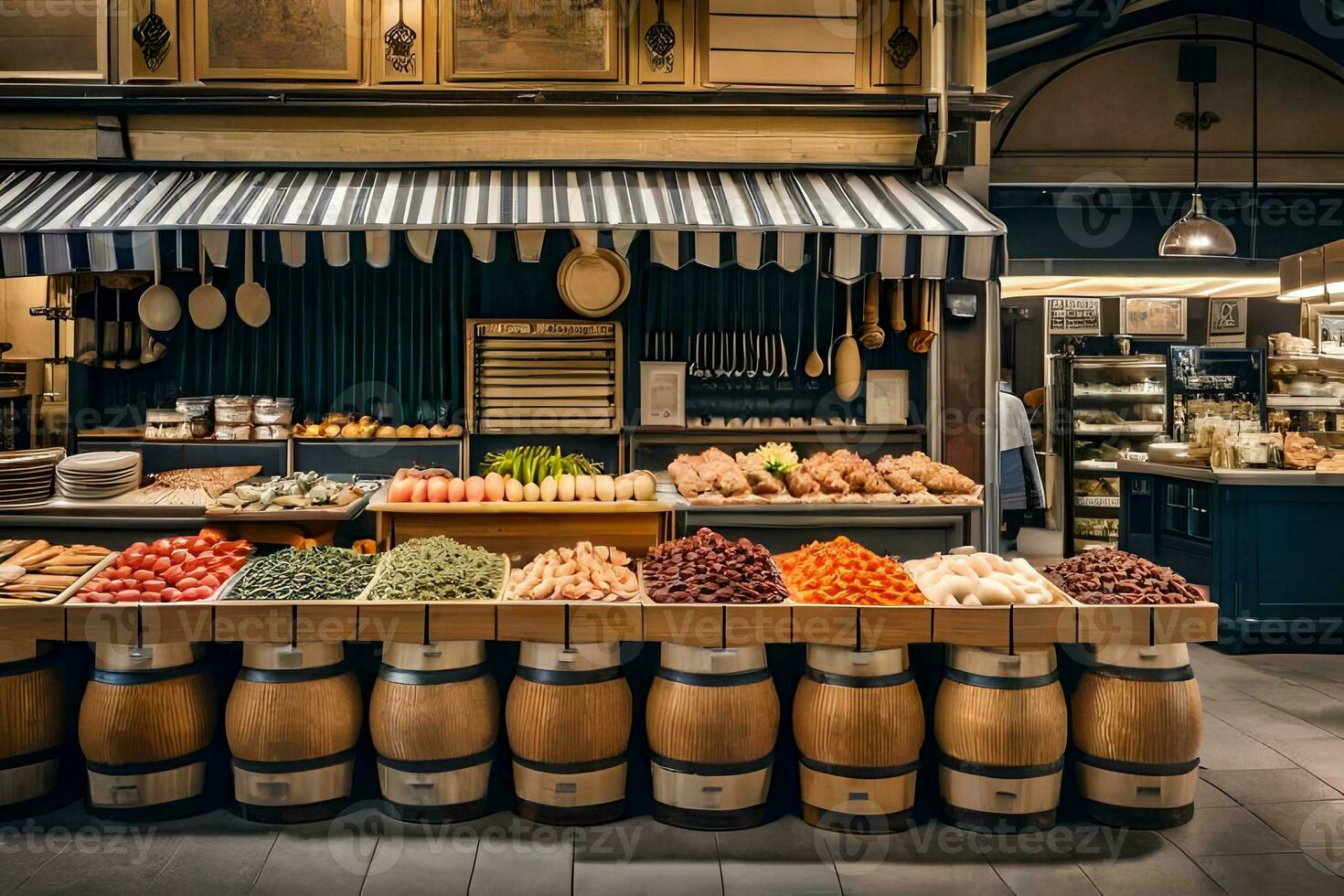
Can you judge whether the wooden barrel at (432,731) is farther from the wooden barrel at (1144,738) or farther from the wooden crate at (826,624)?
the wooden barrel at (1144,738)

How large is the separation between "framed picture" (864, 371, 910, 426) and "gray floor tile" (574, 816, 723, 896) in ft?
13.5

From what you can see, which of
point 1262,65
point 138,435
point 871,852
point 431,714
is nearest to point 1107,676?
point 871,852

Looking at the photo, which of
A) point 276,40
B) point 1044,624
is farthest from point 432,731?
point 276,40

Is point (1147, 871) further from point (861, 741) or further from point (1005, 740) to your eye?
point (861, 741)

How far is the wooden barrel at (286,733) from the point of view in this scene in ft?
13.5

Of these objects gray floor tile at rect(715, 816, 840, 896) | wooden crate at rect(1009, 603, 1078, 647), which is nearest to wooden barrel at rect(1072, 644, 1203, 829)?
wooden crate at rect(1009, 603, 1078, 647)

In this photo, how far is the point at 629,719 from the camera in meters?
4.27

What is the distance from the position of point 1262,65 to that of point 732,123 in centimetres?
791

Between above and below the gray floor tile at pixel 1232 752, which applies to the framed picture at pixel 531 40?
above

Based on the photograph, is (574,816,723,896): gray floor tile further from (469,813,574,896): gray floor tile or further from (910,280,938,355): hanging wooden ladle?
(910,280,938,355): hanging wooden ladle

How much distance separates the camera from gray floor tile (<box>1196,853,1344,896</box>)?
3668 millimetres

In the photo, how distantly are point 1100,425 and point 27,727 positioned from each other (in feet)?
33.5

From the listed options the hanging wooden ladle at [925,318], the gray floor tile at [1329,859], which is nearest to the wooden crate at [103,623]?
the gray floor tile at [1329,859]

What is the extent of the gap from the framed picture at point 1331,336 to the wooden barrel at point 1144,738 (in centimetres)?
870
